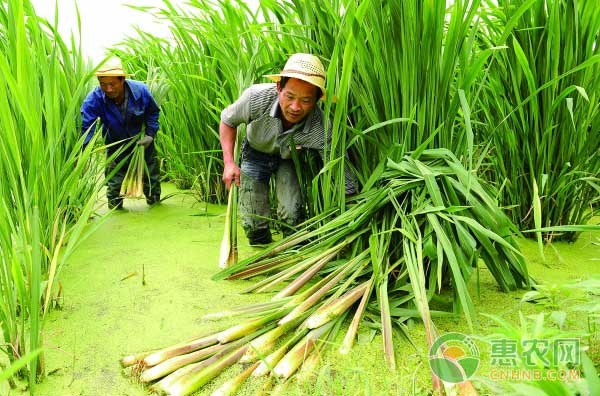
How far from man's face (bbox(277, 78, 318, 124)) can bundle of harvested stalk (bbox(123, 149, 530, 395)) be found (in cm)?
37

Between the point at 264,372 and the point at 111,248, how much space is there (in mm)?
1196

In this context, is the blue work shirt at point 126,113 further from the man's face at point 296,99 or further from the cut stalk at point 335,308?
the cut stalk at point 335,308

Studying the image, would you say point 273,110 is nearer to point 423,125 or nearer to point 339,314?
point 423,125

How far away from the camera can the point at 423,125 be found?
4.52ft

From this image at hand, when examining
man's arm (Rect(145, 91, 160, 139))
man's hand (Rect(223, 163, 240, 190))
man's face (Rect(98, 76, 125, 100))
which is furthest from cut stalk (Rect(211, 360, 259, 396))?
man's arm (Rect(145, 91, 160, 139))

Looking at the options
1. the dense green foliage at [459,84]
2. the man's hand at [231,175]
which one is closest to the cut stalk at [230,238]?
the man's hand at [231,175]

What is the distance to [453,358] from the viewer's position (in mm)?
1028

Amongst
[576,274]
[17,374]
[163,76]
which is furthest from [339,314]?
[163,76]

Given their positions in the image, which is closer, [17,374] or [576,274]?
[17,374]

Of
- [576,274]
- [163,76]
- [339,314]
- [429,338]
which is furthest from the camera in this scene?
[163,76]

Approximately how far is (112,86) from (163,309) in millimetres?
1513

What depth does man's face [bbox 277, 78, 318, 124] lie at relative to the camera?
162 centimetres

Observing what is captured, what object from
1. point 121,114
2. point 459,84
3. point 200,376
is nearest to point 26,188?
point 200,376

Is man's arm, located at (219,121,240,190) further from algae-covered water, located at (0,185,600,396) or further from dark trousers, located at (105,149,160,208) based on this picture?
dark trousers, located at (105,149,160,208)
